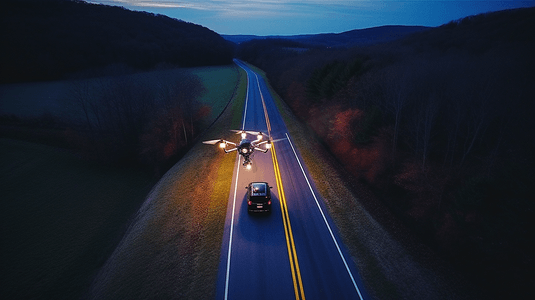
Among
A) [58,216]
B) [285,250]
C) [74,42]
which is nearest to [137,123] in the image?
[58,216]

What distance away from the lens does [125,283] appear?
12.7 meters

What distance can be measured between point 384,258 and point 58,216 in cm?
2949

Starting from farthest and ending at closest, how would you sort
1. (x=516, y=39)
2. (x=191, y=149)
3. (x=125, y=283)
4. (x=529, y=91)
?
(x=191, y=149)
(x=516, y=39)
(x=529, y=91)
(x=125, y=283)

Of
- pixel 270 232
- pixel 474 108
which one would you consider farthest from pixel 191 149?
pixel 474 108

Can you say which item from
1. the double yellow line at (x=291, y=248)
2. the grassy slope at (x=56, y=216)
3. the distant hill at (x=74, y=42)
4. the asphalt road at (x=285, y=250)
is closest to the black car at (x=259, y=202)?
the asphalt road at (x=285, y=250)

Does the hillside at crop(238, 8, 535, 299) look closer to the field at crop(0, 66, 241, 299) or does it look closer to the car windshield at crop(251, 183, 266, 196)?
the car windshield at crop(251, 183, 266, 196)

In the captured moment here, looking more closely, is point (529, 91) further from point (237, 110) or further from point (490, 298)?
point (237, 110)

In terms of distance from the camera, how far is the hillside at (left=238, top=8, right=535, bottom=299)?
12.1 metres

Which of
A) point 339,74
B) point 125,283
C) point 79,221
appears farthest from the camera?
point 339,74

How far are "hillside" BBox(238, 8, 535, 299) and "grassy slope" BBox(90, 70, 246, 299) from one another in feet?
42.5

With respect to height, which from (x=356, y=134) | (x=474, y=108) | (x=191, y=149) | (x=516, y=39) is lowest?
(x=191, y=149)

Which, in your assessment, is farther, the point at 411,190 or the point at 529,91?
the point at 411,190

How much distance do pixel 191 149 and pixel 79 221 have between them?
47.9 feet

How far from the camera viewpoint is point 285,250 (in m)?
13.9
